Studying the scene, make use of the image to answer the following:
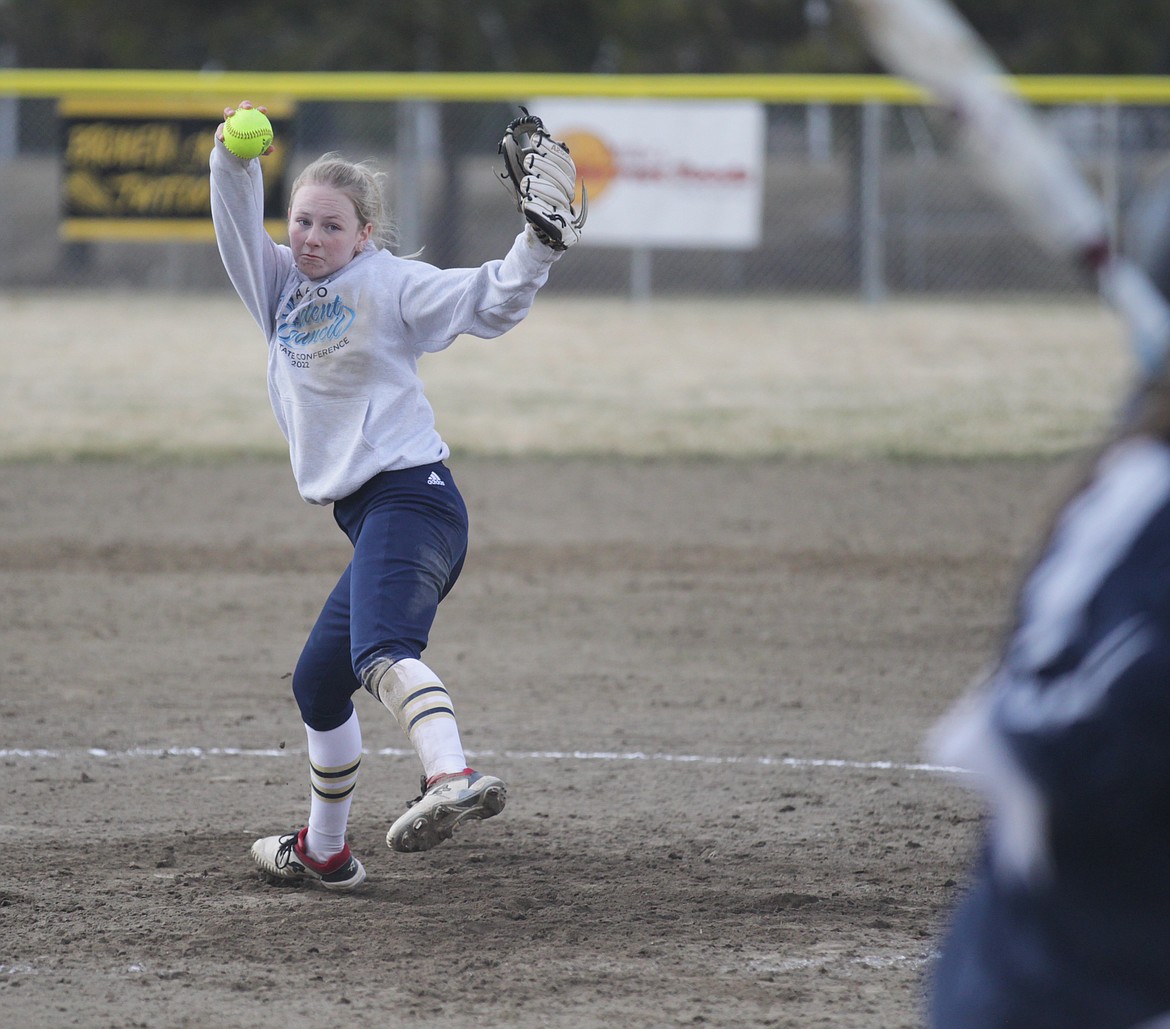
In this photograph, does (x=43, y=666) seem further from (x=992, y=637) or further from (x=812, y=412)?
(x=812, y=412)

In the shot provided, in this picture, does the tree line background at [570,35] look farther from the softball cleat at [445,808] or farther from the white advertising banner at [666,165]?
the softball cleat at [445,808]

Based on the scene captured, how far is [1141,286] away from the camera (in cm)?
140

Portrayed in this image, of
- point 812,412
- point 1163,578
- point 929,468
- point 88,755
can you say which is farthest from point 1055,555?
point 812,412

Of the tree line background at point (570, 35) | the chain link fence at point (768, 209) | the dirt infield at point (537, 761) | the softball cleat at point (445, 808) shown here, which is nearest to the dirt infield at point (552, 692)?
the dirt infield at point (537, 761)

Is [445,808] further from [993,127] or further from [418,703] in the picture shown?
[993,127]

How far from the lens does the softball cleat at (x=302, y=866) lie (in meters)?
4.09

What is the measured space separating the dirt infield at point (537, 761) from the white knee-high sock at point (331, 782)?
0.15 m

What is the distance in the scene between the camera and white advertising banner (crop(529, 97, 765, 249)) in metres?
16.6

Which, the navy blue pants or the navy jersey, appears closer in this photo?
the navy jersey

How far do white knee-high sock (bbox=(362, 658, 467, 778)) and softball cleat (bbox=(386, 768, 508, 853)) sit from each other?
10 cm

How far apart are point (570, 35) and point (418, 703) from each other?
856 inches

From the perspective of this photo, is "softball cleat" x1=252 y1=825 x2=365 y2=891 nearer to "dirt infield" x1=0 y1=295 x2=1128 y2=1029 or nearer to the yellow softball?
"dirt infield" x1=0 y1=295 x2=1128 y2=1029

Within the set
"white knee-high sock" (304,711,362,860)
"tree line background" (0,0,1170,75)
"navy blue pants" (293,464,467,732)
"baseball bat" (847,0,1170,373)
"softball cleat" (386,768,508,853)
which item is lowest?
"white knee-high sock" (304,711,362,860)

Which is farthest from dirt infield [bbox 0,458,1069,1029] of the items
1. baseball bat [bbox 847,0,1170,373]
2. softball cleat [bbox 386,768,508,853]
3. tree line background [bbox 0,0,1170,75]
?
tree line background [bbox 0,0,1170,75]
